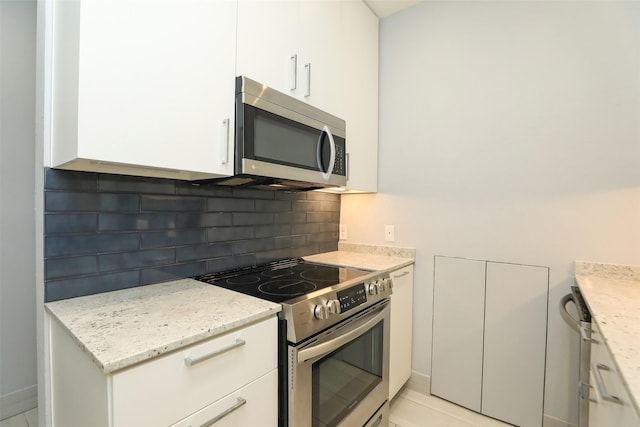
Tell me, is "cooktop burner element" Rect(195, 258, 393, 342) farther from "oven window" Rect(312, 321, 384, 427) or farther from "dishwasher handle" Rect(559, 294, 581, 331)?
"dishwasher handle" Rect(559, 294, 581, 331)

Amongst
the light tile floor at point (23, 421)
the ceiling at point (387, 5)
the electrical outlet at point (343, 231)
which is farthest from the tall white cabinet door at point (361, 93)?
the light tile floor at point (23, 421)

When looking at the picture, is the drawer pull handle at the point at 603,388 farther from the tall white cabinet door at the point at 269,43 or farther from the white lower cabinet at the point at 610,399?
the tall white cabinet door at the point at 269,43

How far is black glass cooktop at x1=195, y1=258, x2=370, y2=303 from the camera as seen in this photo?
1269 mm

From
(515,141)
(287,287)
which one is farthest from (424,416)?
(515,141)

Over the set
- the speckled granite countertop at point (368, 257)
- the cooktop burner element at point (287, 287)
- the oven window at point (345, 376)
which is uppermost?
the speckled granite countertop at point (368, 257)

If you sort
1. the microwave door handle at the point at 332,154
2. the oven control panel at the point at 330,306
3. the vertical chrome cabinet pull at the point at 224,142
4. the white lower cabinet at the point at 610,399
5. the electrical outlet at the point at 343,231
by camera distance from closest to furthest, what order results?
the white lower cabinet at the point at 610,399, the oven control panel at the point at 330,306, the vertical chrome cabinet pull at the point at 224,142, the microwave door handle at the point at 332,154, the electrical outlet at the point at 343,231

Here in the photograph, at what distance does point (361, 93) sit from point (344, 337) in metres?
1.53

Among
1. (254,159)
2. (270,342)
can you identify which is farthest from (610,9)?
(270,342)

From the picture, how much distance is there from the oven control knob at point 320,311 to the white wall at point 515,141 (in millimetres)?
1096

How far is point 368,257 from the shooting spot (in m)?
2.11

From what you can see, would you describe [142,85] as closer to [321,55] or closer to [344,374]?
[321,55]

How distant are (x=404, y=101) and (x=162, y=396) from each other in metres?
2.11

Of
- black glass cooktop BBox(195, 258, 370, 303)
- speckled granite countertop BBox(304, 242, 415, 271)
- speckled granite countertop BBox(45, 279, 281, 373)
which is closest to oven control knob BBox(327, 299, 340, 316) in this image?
black glass cooktop BBox(195, 258, 370, 303)

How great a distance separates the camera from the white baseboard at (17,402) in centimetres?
173
